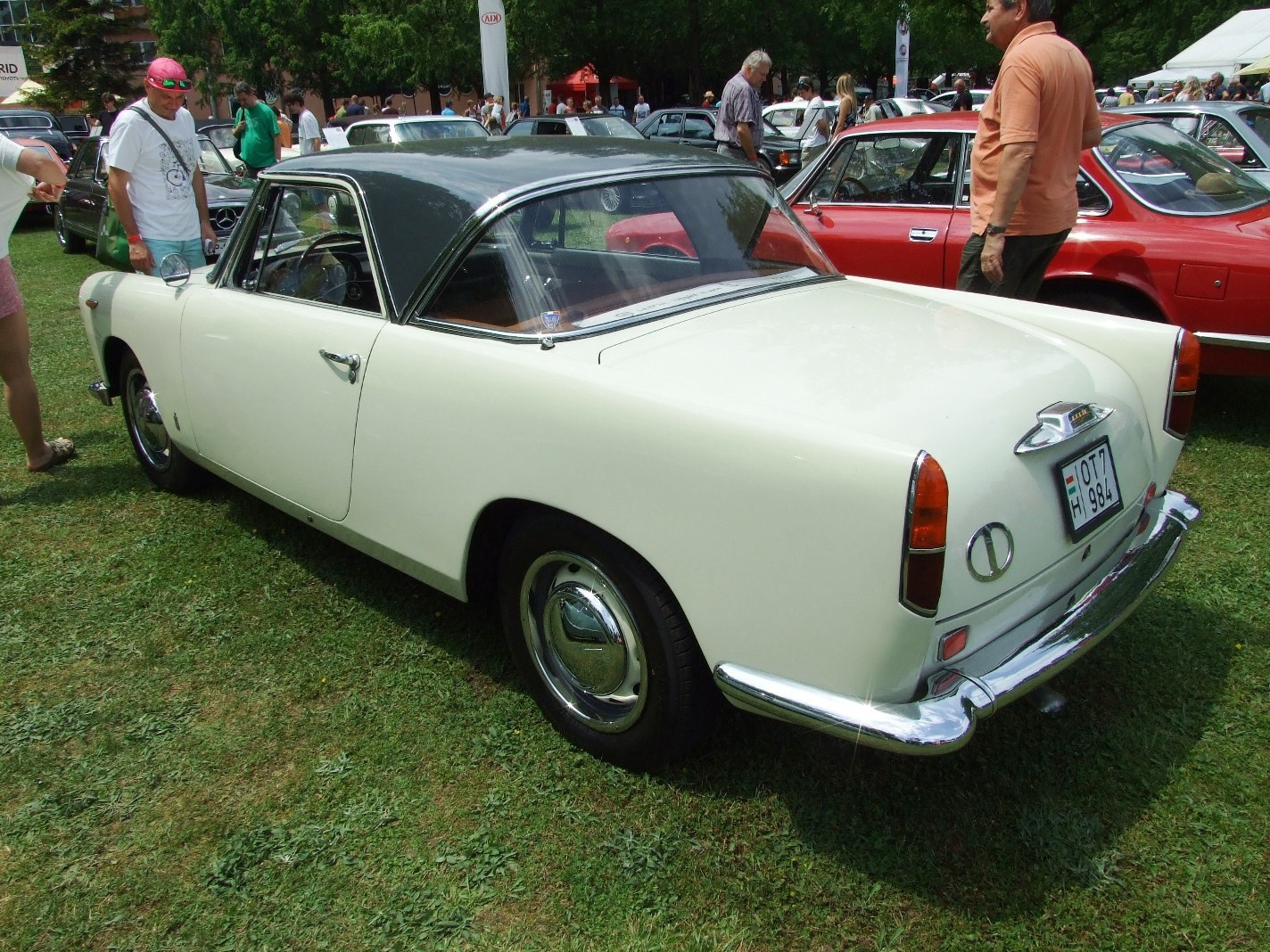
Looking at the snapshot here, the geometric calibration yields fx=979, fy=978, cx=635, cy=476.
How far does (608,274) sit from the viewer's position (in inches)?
113

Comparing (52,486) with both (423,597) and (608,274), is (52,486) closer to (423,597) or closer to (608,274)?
(423,597)

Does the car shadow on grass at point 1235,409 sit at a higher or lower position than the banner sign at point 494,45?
lower

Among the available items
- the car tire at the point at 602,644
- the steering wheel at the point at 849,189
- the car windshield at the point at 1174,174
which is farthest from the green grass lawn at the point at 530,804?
the steering wheel at the point at 849,189

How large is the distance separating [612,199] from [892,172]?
128 inches

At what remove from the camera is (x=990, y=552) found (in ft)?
6.72

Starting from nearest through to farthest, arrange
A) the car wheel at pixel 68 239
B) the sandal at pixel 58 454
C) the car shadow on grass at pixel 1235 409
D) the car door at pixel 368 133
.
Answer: the car shadow on grass at pixel 1235 409 → the sandal at pixel 58 454 → the car wheel at pixel 68 239 → the car door at pixel 368 133

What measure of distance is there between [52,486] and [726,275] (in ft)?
12.1

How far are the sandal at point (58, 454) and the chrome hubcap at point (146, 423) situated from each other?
0.70 metres

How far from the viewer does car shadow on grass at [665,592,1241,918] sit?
229cm

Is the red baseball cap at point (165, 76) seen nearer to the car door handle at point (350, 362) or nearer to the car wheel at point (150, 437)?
the car wheel at point (150, 437)

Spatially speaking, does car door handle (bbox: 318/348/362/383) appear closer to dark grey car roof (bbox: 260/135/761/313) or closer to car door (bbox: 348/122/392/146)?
dark grey car roof (bbox: 260/135/761/313)

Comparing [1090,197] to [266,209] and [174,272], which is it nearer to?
[266,209]

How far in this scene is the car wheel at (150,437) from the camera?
441cm

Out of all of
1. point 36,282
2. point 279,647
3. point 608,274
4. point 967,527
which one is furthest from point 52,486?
point 36,282
